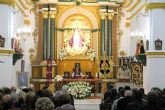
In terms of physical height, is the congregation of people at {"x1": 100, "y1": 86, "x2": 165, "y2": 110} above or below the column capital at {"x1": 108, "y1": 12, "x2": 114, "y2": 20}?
below

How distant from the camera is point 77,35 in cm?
2583

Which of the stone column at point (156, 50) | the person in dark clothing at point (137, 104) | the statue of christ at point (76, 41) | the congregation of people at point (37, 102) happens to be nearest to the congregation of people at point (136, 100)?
the person in dark clothing at point (137, 104)

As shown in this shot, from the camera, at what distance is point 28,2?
24.2 metres

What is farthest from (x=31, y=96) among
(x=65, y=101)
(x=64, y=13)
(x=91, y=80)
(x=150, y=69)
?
(x=64, y=13)

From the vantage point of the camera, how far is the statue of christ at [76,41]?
25719 mm

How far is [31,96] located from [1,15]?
358 inches

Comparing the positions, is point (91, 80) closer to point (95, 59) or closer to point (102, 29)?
point (95, 59)

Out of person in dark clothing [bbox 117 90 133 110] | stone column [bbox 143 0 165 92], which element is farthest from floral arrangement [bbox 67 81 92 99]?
person in dark clothing [bbox 117 90 133 110]

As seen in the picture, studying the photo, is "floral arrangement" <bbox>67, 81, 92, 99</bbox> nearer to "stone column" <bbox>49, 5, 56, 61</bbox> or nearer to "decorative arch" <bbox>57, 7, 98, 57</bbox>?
"stone column" <bbox>49, 5, 56, 61</bbox>

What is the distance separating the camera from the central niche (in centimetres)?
2569

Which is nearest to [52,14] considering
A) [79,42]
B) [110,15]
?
[79,42]

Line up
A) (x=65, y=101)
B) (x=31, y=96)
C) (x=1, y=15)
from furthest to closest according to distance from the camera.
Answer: (x=1, y=15) → (x=31, y=96) → (x=65, y=101)

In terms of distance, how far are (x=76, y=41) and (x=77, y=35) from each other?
16.3 inches

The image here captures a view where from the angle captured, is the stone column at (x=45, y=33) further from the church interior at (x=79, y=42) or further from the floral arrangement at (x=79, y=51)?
the floral arrangement at (x=79, y=51)
